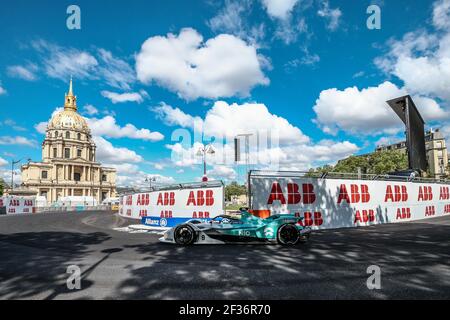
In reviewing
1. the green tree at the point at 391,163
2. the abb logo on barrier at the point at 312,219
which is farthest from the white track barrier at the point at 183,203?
the green tree at the point at 391,163

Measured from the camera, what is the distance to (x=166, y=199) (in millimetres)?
16547

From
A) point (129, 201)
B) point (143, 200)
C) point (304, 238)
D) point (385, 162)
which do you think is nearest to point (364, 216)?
point (304, 238)

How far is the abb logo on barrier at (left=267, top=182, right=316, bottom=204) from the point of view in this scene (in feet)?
42.7

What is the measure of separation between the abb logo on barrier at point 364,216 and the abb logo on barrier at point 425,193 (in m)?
5.58

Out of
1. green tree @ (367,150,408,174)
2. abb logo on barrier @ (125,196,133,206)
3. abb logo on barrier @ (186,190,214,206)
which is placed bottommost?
abb logo on barrier @ (125,196,133,206)

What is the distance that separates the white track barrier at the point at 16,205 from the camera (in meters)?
35.4

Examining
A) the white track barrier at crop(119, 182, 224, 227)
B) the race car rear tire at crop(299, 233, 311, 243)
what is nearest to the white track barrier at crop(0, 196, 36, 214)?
the white track barrier at crop(119, 182, 224, 227)

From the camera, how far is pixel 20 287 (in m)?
4.72

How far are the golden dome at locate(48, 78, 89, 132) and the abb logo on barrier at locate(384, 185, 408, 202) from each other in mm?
107555

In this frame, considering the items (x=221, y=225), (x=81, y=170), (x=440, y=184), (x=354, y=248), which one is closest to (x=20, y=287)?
(x=221, y=225)
